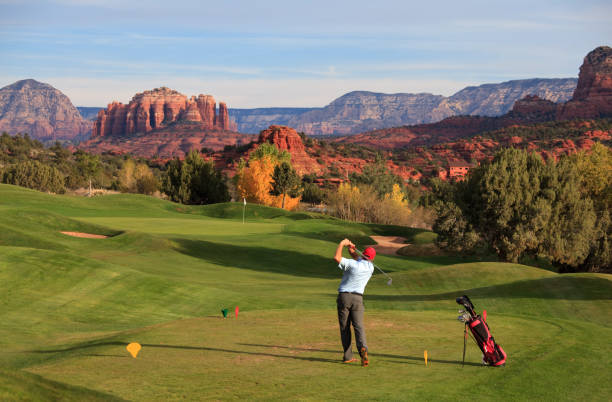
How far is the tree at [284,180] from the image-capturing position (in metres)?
84.2

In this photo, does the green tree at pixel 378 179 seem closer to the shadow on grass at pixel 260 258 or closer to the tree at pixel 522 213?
the tree at pixel 522 213

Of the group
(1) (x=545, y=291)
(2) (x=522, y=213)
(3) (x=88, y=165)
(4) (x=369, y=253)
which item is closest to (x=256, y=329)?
(4) (x=369, y=253)

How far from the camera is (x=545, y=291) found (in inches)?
791

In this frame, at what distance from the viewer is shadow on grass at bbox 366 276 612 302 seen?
1916 cm

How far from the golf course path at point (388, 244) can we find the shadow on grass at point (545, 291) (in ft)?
80.7

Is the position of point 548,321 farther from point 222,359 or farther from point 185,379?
point 185,379

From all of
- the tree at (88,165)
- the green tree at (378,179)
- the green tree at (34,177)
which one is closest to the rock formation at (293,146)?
the tree at (88,165)

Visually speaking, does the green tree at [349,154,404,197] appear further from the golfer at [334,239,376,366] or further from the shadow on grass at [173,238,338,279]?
the golfer at [334,239,376,366]

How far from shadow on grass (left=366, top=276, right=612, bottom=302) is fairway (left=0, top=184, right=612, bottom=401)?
7 centimetres

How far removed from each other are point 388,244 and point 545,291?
31.6 meters

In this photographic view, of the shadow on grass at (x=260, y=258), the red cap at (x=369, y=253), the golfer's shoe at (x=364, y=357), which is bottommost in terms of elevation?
the shadow on grass at (x=260, y=258)

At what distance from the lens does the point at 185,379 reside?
29.1 feet

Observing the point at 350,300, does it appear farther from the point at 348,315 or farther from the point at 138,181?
the point at 138,181

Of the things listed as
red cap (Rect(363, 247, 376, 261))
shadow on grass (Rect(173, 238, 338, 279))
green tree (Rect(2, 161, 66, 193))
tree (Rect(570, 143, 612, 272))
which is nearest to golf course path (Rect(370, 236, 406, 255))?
shadow on grass (Rect(173, 238, 338, 279))
